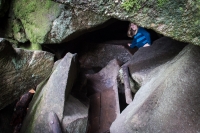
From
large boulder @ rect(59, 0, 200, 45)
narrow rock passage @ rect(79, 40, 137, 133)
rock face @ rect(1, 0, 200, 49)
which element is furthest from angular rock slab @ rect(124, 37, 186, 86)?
large boulder @ rect(59, 0, 200, 45)

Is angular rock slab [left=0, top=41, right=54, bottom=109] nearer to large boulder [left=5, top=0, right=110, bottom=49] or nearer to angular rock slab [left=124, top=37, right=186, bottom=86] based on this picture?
large boulder [left=5, top=0, right=110, bottom=49]

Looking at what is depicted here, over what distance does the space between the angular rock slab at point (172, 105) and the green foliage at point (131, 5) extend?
39cm

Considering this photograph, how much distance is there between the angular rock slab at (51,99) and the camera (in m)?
1.06

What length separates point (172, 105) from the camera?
2.93 ft

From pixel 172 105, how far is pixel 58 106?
49 centimetres

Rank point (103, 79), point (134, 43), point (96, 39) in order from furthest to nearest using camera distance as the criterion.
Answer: point (96, 39), point (134, 43), point (103, 79)

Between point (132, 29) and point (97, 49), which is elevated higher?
point (132, 29)

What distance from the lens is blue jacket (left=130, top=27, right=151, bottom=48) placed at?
1.59m

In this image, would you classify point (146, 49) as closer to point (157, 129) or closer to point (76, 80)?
point (76, 80)

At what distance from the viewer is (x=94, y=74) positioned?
5.22 ft

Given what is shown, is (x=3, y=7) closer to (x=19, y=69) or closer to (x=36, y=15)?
(x=36, y=15)

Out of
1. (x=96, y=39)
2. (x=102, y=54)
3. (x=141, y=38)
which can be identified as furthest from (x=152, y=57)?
(x=96, y=39)

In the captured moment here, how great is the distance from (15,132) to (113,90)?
0.58 m

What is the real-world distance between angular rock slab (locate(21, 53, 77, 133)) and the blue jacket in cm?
54
